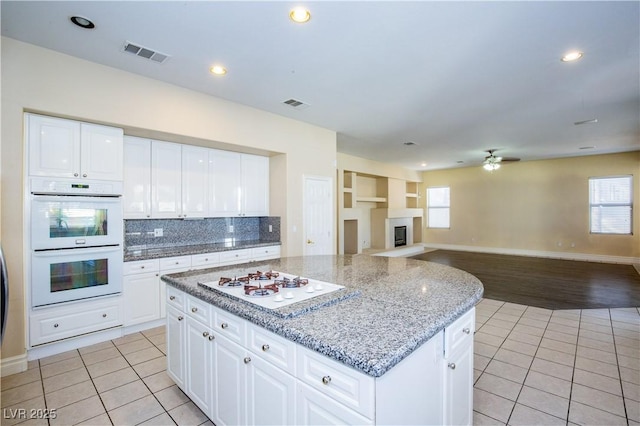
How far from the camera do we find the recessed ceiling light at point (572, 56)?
2785mm

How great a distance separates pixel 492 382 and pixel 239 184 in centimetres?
386

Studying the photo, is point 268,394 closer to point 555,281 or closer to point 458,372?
point 458,372

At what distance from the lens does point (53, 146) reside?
2.84 metres

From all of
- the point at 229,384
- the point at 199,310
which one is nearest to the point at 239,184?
the point at 199,310

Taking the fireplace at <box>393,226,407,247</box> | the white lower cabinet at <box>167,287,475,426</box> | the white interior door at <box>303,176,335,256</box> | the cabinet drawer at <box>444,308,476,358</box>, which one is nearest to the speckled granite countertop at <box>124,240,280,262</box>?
the white interior door at <box>303,176,335,256</box>

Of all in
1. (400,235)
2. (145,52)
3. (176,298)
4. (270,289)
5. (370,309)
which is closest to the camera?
(370,309)

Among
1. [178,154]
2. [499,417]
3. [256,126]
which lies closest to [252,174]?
[256,126]

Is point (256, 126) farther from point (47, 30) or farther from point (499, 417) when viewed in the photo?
point (499, 417)

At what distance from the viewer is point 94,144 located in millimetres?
3072

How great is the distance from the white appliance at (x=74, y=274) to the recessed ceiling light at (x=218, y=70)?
213 cm

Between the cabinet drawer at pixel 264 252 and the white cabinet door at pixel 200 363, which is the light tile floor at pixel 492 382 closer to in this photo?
the white cabinet door at pixel 200 363

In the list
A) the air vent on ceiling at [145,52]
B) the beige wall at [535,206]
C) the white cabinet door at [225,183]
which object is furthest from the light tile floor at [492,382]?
the beige wall at [535,206]

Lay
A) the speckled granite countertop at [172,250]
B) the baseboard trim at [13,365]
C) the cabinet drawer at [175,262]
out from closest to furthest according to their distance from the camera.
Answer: the baseboard trim at [13,365]
the speckled granite countertop at [172,250]
the cabinet drawer at [175,262]

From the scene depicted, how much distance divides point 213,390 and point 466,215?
10.1 meters
